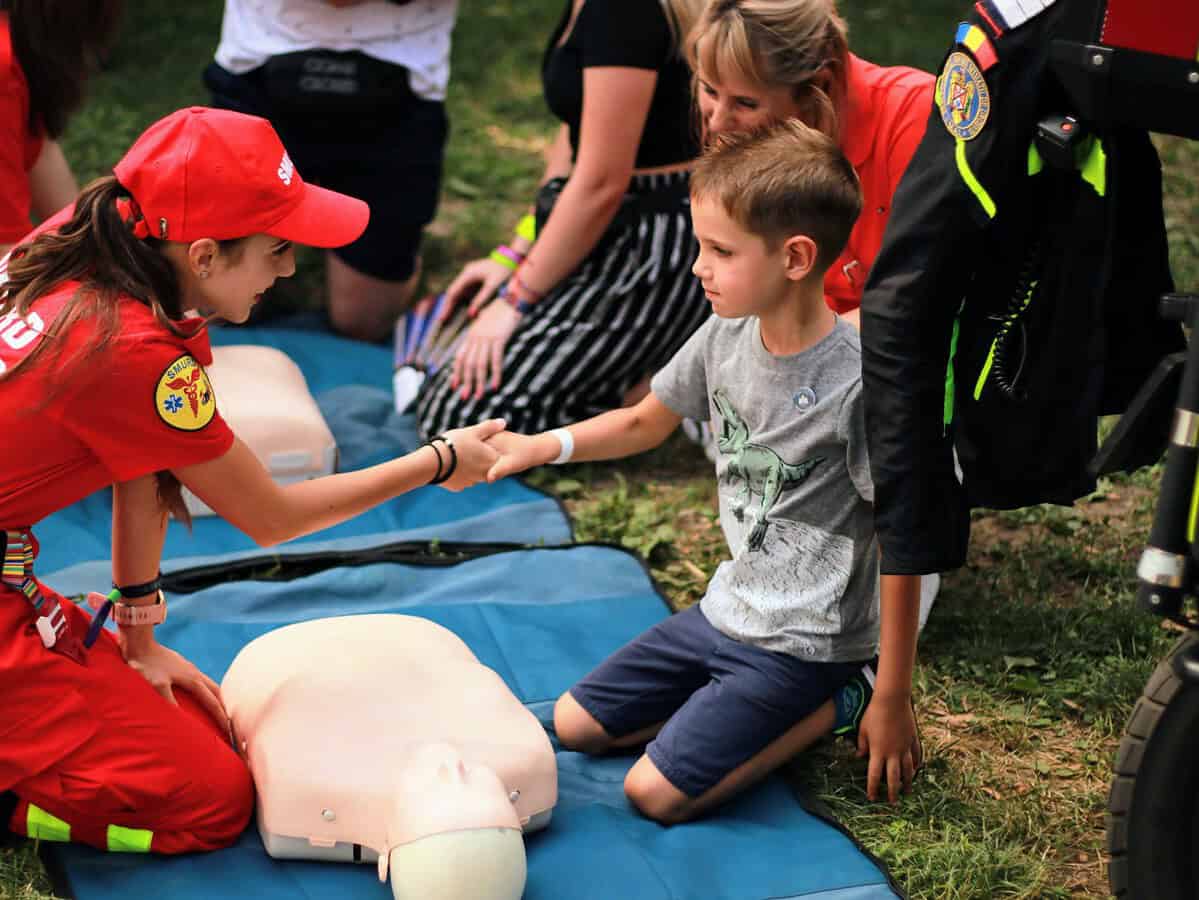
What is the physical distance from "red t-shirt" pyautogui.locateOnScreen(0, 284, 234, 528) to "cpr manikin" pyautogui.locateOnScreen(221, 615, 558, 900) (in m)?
0.48

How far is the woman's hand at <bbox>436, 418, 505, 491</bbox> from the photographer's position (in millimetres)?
2508

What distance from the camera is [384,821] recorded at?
2.19 meters

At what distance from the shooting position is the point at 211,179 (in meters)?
2.09

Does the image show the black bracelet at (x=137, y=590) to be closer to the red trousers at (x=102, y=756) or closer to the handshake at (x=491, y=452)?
the red trousers at (x=102, y=756)

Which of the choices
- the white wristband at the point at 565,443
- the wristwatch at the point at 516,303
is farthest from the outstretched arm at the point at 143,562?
the wristwatch at the point at 516,303

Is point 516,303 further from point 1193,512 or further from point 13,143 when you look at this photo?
point 1193,512

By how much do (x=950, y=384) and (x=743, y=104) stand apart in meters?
0.86

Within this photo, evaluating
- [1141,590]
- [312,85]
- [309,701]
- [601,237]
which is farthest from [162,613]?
[312,85]

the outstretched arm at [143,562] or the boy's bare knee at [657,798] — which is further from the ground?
the outstretched arm at [143,562]

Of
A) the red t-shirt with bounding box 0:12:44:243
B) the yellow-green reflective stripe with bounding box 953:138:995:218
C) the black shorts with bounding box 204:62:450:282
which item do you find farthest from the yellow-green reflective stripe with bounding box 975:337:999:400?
the black shorts with bounding box 204:62:450:282

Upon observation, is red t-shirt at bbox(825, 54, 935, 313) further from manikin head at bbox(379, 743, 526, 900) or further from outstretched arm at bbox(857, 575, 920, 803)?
manikin head at bbox(379, 743, 526, 900)

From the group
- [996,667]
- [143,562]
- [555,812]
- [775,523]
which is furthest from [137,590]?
[996,667]

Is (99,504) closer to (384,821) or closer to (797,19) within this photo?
(384,821)

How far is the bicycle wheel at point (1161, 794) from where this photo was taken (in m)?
1.79
